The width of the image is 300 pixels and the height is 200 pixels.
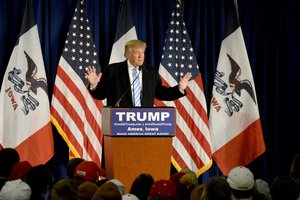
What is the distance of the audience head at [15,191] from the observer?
4.34 meters

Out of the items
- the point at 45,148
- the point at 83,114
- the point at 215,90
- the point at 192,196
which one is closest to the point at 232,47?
the point at 215,90

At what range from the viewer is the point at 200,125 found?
373 inches

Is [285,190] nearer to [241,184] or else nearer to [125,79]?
[241,184]

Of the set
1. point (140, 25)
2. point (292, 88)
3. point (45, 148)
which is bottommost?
point (45, 148)

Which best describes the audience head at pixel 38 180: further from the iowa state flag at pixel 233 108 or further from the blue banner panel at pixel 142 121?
the iowa state flag at pixel 233 108

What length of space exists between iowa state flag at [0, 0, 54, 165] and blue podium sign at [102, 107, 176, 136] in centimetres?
256

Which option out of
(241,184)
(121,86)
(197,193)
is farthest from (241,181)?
(121,86)

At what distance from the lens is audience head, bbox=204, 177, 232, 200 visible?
440cm

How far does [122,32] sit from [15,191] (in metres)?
5.11

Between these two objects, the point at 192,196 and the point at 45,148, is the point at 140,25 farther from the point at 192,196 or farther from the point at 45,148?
the point at 192,196

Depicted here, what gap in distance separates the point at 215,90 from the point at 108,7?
1.81 meters

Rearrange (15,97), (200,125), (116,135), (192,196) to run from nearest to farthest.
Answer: (192,196) → (116,135) → (15,97) → (200,125)

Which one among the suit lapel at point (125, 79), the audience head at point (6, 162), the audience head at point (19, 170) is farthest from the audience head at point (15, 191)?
the suit lapel at point (125, 79)

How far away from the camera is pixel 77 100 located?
9.09 meters
